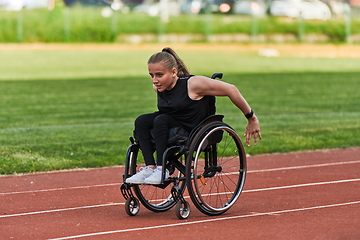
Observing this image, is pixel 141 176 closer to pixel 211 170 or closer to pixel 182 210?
pixel 182 210

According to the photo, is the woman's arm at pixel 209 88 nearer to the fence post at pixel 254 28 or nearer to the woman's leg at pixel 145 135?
the woman's leg at pixel 145 135

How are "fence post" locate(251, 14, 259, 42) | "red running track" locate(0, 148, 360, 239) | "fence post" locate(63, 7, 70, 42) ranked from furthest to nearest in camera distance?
"fence post" locate(251, 14, 259, 42) < "fence post" locate(63, 7, 70, 42) < "red running track" locate(0, 148, 360, 239)

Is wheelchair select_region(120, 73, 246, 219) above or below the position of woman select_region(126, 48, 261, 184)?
below

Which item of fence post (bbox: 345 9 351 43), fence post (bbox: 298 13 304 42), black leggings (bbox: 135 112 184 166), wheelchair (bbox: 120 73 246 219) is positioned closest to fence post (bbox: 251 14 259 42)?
fence post (bbox: 298 13 304 42)

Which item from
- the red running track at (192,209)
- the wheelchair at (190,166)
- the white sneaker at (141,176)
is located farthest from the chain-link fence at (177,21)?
the white sneaker at (141,176)

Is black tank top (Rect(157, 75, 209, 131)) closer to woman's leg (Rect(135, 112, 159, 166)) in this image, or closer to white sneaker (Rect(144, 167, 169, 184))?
woman's leg (Rect(135, 112, 159, 166))

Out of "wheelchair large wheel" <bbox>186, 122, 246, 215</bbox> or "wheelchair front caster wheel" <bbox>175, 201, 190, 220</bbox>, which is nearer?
"wheelchair large wheel" <bbox>186, 122, 246, 215</bbox>

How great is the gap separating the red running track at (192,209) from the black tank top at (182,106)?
0.82 metres

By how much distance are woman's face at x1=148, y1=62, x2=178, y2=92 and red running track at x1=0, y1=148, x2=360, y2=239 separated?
3.67 feet

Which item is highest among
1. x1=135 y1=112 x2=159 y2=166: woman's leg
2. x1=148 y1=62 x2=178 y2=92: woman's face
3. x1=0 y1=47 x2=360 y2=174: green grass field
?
x1=148 y1=62 x2=178 y2=92: woman's face

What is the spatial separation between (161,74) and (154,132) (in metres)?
0.47

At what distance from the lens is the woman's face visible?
15.8ft

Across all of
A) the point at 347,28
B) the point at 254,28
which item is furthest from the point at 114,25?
the point at 347,28

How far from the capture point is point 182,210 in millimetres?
4906
